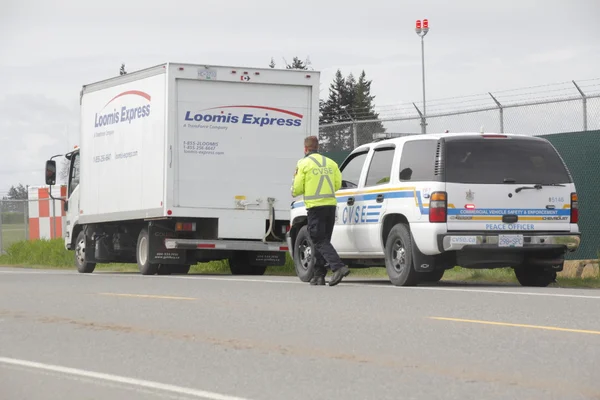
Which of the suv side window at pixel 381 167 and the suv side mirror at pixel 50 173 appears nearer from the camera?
the suv side window at pixel 381 167

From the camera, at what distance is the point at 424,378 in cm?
759

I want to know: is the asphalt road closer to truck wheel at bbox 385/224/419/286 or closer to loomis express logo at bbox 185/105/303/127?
truck wheel at bbox 385/224/419/286

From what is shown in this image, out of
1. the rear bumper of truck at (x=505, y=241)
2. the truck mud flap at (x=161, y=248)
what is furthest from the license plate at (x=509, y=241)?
the truck mud flap at (x=161, y=248)

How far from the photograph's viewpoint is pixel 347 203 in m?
16.4

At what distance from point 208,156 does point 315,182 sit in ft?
16.2

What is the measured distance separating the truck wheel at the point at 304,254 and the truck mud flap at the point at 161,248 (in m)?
4.19

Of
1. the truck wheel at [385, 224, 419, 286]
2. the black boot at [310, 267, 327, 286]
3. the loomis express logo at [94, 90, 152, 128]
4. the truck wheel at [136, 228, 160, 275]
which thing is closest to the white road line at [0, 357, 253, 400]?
the truck wheel at [385, 224, 419, 286]

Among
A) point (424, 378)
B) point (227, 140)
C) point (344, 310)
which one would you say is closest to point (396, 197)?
point (344, 310)

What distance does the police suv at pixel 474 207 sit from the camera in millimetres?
14383

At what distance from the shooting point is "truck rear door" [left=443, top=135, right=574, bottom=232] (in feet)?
47.3

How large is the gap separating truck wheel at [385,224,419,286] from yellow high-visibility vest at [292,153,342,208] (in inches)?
38.6

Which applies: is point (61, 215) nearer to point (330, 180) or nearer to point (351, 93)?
point (330, 180)

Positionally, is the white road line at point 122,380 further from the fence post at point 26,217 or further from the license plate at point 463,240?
the fence post at point 26,217

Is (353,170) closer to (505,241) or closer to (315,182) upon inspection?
(315,182)
